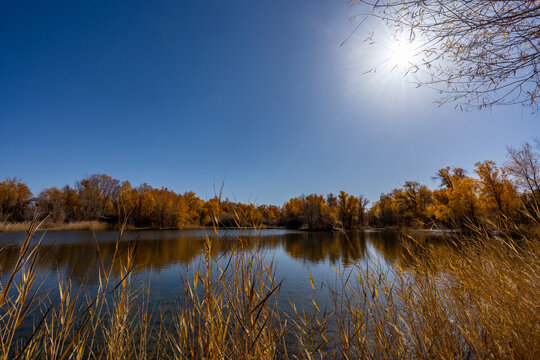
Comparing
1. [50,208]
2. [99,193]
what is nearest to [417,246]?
[50,208]

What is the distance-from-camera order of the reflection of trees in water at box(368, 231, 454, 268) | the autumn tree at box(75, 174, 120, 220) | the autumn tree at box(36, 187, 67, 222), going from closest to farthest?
the autumn tree at box(36, 187, 67, 222)
the reflection of trees in water at box(368, 231, 454, 268)
the autumn tree at box(75, 174, 120, 220)

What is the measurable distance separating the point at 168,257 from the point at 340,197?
4857 cm

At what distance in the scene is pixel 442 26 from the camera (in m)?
2.88

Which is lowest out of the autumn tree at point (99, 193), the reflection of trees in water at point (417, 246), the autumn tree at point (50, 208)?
the reflection of trees in water at point (417, 246)

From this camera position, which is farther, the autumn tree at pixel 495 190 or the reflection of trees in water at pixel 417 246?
the autumn tree at pixel 495 190

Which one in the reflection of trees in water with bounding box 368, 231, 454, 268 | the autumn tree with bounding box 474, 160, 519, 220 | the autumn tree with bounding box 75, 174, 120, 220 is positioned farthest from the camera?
the autumn tree with bounding box 75, 174, 120, 220

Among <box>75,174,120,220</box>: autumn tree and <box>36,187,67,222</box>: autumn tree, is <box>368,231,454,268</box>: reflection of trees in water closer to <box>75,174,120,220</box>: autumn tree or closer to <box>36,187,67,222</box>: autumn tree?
<box>36,187,67,222</box>: autumn tree

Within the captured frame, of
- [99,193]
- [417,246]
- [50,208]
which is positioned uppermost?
[99,193]

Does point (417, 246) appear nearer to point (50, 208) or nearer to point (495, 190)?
point (50, 208)

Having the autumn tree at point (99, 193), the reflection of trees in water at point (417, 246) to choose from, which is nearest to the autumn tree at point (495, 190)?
the reflection of trees in water at point (417, 246)

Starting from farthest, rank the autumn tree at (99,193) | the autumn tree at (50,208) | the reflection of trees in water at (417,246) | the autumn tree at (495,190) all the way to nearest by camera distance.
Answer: the autumn tree at (99,193) < the autumn tree at (495,190) < the reflection of trees in water at (417,246) < the autumn tree at (50,208)

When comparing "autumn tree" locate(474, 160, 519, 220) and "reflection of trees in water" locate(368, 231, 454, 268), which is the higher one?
"autumn tree" locate(474, 160, 519, 220)

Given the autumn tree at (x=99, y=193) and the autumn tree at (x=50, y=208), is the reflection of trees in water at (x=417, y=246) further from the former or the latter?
the autumn tree at (x=99, y=193)

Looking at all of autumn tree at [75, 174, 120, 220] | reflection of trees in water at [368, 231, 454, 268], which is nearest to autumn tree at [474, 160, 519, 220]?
reflection of trees in water at [368, 231, 454, 268]
